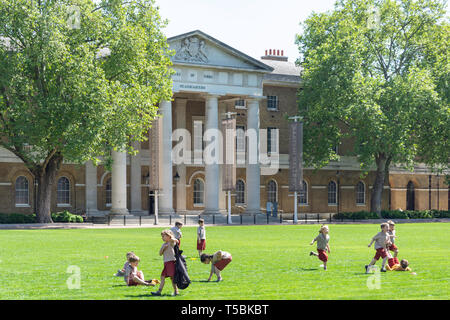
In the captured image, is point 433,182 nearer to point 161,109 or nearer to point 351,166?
point 351,166

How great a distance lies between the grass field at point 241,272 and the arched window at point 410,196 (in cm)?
4731

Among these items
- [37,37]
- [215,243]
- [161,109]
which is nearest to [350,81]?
[161,109]

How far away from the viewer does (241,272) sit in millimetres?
20266

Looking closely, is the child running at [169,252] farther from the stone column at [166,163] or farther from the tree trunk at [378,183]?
the tree trunk at [378,183]

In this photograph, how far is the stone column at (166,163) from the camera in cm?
5812

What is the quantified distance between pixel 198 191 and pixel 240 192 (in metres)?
4.03

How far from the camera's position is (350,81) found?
5994 cm

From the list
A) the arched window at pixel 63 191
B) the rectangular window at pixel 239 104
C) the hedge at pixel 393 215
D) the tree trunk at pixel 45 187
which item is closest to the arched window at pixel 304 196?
the hedge at pixel 393 215

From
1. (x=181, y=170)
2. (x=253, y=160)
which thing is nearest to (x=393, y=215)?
(x=253, y=160)

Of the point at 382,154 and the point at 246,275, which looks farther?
the point at 382,154

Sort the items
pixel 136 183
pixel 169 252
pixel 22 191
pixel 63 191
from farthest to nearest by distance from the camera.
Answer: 1. pixel 136 183
2. pixel 63 191
3. pixel 22 191
4. pixel 169 252

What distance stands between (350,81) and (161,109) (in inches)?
566

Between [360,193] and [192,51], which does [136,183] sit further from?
[360,193]

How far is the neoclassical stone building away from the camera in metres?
→ 58.4
